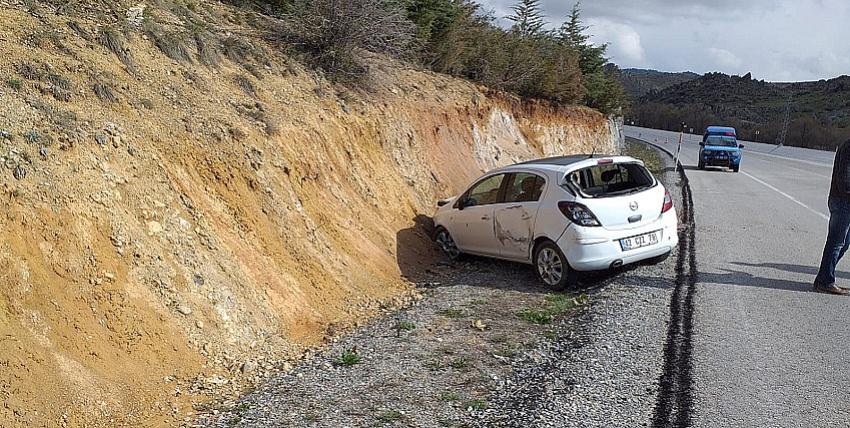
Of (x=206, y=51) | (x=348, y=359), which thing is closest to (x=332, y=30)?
(x=206, y=51)

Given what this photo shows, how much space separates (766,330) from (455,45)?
1235 cm

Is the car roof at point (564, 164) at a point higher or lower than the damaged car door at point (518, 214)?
higher

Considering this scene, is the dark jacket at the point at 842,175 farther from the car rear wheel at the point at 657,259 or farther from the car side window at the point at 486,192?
the car side window at the point at 486,192

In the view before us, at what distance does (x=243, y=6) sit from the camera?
42.8ft

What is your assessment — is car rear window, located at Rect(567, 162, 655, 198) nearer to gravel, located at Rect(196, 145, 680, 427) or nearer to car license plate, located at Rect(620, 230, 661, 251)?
car license plate, located at Rect(620, 230, 661, 251)

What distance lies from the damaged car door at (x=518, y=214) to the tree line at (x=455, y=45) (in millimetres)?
4529

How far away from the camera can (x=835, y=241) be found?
7.82 metres

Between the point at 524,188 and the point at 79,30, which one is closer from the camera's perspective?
the point at 79,30

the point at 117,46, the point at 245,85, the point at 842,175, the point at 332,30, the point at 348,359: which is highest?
the point at 332,30

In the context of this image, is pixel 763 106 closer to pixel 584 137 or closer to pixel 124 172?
pixel 584 137

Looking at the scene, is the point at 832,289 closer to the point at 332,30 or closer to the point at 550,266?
the point at 550,266

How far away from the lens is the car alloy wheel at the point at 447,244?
10125 mm

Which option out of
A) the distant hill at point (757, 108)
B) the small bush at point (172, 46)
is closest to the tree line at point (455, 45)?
the small bush at point (172, 46)

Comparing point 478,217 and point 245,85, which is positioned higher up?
point 245,85
